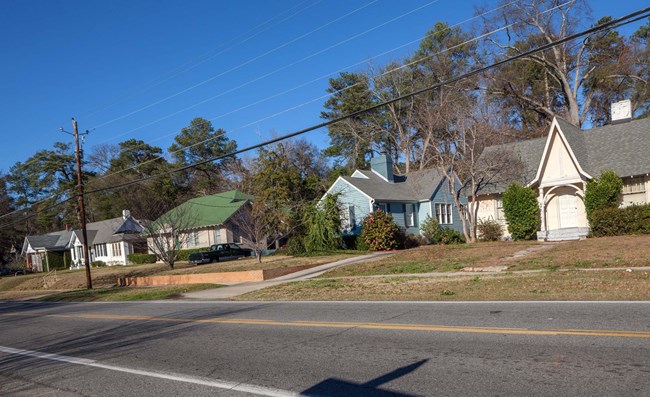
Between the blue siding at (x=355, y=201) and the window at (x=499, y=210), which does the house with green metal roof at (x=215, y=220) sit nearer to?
the blue siding at (x=355, y=201)

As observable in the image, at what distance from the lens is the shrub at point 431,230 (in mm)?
35906

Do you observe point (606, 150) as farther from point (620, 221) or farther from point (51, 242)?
point (51, 242)

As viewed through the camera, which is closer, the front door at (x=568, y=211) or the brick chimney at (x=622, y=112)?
the front door at (x=568, y=211)

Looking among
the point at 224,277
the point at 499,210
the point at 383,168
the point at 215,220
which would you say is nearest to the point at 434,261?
the point at 224,277

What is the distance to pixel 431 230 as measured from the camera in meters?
36.7

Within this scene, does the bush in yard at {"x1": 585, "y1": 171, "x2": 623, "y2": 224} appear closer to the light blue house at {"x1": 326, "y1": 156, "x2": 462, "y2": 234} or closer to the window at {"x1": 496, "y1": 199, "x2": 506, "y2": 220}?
the window at {"x1": 496, "y1": 199, "x2": 506, "y2": 220}

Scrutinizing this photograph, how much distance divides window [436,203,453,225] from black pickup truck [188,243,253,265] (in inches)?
589

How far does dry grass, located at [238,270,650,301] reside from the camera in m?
12.0

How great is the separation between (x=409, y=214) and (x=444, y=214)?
294 cm

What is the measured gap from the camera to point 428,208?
39.4 meters

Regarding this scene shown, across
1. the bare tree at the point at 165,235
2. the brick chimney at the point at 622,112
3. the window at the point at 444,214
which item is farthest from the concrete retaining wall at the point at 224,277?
the brick chimney at the point at 622,112

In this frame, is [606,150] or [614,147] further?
[606,150]

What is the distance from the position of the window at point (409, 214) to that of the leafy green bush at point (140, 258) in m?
24.6

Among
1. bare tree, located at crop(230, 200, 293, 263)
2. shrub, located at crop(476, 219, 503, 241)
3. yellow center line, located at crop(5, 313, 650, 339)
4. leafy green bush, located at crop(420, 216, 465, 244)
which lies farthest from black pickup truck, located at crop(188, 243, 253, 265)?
yellow center line, located at crop(5, 313, 650, 339)
